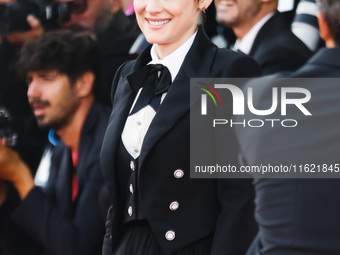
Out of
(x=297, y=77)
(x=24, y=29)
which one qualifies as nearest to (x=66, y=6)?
(x=24, y=29)

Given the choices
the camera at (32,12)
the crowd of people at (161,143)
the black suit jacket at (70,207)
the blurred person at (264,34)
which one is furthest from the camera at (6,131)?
the blurred person at (264,34)

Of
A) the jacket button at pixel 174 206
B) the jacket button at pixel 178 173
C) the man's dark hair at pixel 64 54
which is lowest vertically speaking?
the jacket button at pixel 174 206

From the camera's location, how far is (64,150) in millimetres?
3051

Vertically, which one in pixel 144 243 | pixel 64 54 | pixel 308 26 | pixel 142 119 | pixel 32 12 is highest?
pixel 32 12

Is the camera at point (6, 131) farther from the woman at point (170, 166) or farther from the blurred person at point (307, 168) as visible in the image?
the blurred person at point (307, 168)

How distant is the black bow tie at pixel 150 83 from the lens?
2155 millimetres

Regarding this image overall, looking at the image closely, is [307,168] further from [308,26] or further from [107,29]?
[107,29]

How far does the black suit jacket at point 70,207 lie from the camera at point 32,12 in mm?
739

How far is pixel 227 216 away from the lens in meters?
2.02

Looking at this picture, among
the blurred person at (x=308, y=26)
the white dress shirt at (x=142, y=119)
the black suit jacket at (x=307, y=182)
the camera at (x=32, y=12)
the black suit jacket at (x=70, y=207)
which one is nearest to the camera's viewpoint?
the black suit jacket at (x=307, y=182)

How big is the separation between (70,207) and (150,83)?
0.90m

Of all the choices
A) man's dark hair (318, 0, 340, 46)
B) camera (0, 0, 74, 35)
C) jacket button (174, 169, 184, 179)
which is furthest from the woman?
camera (0, 0, 74, 35)

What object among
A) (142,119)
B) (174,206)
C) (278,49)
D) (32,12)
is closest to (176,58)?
(142,119)

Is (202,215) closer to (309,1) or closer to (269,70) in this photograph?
(269,70)
